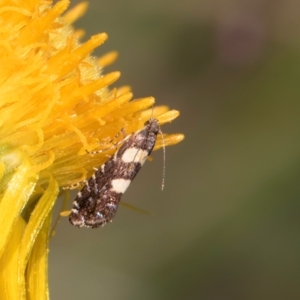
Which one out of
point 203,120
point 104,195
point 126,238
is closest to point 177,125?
point 203,120

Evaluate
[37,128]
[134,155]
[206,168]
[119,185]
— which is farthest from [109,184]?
[206,168]

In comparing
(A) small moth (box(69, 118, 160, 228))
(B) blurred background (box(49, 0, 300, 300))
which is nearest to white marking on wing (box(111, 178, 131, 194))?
(A) small moth (box(69, 118, 160, 228))

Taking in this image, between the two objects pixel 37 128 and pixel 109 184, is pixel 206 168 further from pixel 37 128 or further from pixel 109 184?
→ pixel 37 128

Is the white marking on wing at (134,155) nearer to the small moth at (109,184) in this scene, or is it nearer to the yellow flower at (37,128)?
the small moth at (109,184)

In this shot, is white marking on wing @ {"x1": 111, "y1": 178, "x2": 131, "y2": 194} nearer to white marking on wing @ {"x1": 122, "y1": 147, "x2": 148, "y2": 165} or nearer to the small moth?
the small moth

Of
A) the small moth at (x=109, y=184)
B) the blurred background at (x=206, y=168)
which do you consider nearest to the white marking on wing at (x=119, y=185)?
the small moth at (x=109, y=184)

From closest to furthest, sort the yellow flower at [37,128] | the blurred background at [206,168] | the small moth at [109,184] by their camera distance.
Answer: the yellow flower at [37,128] < the small moth at [109,184] < the blurred background at [206,168]

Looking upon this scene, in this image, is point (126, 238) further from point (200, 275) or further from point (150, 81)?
point (150, 81)

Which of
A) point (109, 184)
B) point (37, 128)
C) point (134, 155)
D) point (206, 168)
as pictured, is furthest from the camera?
point (206, 168)
